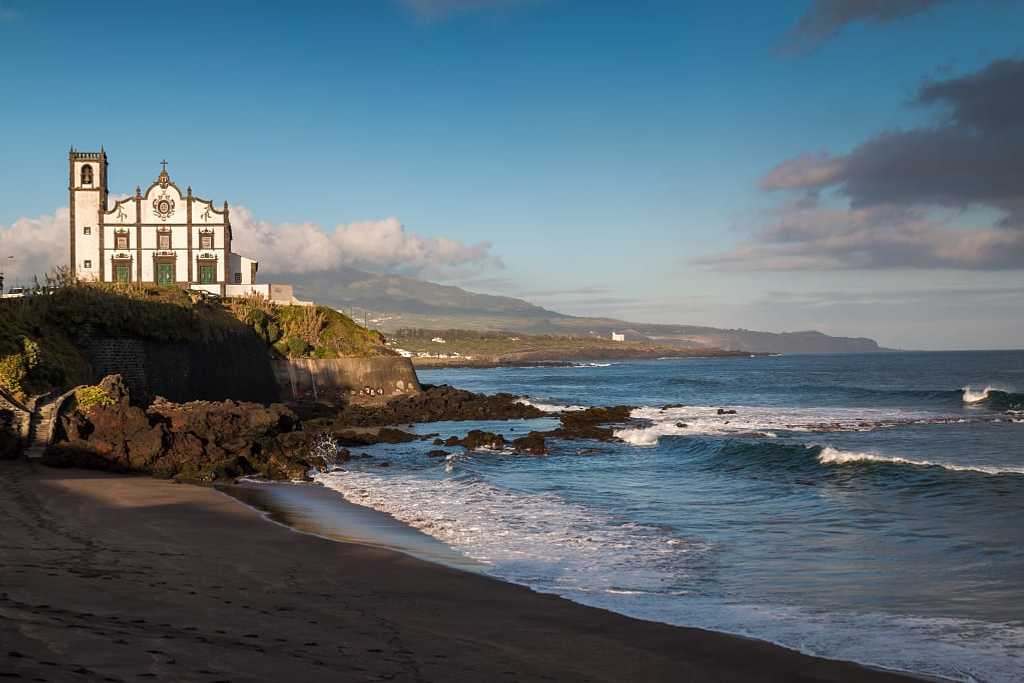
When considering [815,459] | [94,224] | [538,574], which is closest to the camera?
[538,574]

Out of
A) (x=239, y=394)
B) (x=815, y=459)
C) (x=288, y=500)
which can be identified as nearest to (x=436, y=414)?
(x=239, y=394)

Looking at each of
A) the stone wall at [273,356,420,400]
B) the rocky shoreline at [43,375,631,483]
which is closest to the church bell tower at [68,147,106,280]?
the stone wall at [273,356,420,400]

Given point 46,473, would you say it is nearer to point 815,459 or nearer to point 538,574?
point 538,574

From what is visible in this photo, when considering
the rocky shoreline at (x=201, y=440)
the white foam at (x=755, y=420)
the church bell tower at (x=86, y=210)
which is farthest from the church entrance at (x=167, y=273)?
the white foam at (x=755, y=420)

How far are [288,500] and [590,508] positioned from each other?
5701mm

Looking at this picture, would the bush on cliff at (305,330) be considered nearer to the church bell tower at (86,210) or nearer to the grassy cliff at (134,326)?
the grassy cliff at (134,326)

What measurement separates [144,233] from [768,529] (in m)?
54.2

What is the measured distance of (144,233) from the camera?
58062 millimetres

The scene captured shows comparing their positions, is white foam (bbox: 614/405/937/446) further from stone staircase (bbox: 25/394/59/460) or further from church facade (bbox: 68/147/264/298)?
church facade (bbox: 68/147/264/298)

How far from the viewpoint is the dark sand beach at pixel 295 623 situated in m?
5.78

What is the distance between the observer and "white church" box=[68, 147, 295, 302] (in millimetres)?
57719

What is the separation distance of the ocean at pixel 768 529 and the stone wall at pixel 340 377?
17135 mm

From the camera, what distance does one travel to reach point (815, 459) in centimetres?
2192

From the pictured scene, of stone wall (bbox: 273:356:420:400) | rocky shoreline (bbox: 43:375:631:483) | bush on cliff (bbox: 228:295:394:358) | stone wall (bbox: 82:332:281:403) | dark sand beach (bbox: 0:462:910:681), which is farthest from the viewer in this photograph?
bush on cliff (bbox: 228:295:394:358)
